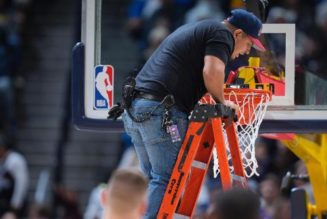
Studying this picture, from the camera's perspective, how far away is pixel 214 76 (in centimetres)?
→ 859

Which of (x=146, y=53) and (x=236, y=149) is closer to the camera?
(x=236, y=149)

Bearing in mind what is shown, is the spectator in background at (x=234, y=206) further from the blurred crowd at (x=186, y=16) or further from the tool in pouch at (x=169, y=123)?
the blurred crowd at (x=186, y=16)

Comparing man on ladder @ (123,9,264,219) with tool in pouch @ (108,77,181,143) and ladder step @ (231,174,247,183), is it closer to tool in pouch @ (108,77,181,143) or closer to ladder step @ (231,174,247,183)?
tool in pouch @ (108,77,181,143)

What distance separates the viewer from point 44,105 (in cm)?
1830

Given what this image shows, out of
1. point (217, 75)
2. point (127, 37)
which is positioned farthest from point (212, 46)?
point (127, 37)

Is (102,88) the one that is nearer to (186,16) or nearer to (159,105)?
(159,105)

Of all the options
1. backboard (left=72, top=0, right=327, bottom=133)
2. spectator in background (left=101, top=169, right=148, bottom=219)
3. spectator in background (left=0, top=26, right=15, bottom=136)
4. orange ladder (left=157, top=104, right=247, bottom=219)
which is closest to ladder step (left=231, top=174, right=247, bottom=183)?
orange ladder (left=157, top=104, right=247, bottom=219)

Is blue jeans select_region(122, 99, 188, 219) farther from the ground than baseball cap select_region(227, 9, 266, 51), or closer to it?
closer to it

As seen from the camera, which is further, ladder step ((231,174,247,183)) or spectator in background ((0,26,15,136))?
spectator in background ((0,26,15,136))

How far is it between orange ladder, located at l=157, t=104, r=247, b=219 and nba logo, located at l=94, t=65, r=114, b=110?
152cm

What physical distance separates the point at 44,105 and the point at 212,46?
9823mm

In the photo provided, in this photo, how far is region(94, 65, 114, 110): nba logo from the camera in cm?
1010

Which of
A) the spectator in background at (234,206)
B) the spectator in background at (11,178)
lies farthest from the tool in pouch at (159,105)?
the spectator in background at (11,178)

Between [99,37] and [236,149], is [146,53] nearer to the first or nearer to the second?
[99,37]
